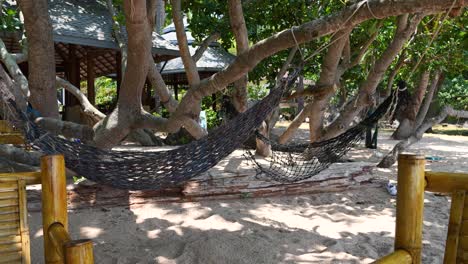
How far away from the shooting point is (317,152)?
→ 135 inches

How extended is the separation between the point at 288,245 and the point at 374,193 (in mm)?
1695

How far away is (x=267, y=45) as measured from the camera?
2.20 metres

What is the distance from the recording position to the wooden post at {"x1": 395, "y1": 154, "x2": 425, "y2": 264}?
36.9 inches

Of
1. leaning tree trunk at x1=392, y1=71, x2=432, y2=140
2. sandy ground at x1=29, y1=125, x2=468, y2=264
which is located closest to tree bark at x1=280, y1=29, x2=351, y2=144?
sandy ground at x1=29, y1=125, x2=468, y2=264

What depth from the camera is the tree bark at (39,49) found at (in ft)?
8.89

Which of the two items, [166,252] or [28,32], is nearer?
[166,252]

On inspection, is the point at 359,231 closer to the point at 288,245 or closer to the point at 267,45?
the point at 288,245

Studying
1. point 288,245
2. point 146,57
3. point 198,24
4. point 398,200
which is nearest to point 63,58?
point 198,24

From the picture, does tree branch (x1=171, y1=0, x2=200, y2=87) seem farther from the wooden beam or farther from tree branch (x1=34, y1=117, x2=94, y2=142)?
the wooden beam

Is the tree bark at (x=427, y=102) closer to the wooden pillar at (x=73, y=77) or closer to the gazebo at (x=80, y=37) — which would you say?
the gazebo at (x=80, y=37)

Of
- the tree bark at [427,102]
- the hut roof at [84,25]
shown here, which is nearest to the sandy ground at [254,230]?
the tree bark at [427,102]

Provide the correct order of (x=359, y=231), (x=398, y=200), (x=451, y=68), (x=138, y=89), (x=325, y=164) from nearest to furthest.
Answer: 1. (x=398, y=200)
2. (x=138, y=89)
3. (x=359, y=231)
4. (x=325, y=164)
5. (x=451, y=68)

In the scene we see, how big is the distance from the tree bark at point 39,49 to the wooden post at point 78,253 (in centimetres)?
244

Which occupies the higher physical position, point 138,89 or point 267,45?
point 267,45
